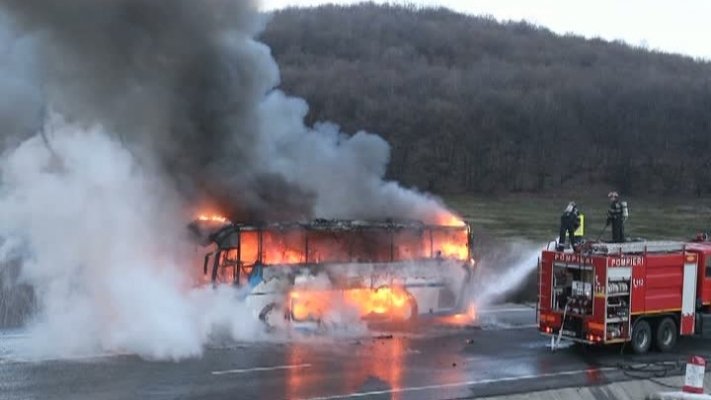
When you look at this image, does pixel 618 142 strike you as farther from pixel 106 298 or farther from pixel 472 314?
pixel 106 298

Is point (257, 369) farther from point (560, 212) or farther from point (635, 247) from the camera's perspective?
point (560, 212)

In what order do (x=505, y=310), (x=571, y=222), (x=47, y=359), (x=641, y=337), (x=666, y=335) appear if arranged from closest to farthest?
(x=47, y=359) < (x=641, y=337) < (x=666, y=335) < (x=571, y=222) < (x=505, y=310)

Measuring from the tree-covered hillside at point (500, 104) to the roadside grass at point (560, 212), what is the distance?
14.4 feet

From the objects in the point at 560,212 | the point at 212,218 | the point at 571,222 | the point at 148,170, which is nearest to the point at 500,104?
the point at 560,212

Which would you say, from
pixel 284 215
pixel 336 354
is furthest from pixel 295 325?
pixel 284 215

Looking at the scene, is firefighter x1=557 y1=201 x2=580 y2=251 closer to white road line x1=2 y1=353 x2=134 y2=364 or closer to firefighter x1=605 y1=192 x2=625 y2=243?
firefighter x1=605 y1=192 x2=625 y2=243

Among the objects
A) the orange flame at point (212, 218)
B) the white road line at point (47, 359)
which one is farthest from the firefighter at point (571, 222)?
the white road line at point (47, 359)

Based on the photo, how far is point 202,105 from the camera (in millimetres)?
20172

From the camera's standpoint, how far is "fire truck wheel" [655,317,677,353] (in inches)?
661

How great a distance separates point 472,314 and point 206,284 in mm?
6502

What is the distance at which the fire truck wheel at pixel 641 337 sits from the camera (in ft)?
54.2

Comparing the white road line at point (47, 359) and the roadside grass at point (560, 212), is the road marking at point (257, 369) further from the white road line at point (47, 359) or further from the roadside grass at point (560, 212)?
the roadside grass at point (560, 212)

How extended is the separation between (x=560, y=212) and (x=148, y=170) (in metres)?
33.9

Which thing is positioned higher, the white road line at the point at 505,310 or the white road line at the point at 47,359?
the white road line at the point at 505,310
